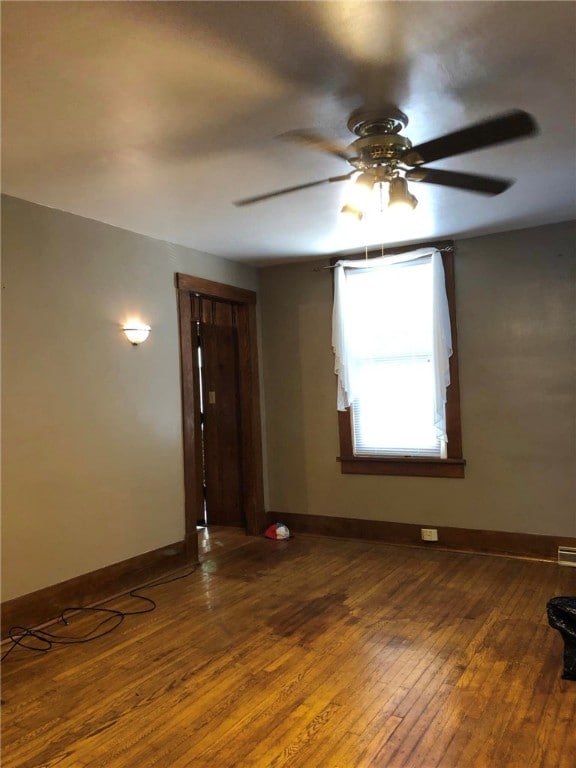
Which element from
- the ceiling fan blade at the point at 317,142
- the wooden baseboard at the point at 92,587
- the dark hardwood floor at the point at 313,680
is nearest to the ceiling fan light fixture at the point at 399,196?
the ceiling fan blade at the point at 317,142

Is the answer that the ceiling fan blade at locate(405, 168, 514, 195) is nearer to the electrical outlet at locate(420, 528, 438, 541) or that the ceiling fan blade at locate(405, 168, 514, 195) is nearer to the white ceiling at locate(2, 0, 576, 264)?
the white ceiling at locate(2, 0, 576, 264)

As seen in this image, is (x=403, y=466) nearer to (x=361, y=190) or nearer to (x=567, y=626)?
(x=567, y=626)

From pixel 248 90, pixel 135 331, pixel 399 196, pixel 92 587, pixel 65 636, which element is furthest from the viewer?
pixel 135 331

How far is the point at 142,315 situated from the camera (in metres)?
4.36

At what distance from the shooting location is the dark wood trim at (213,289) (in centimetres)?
471

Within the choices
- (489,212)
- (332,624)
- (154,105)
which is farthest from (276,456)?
(154,105)

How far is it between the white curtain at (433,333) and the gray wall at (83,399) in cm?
142

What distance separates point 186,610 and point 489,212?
3.37 metres

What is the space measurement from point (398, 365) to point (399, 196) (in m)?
2.55

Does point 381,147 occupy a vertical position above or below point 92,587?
above

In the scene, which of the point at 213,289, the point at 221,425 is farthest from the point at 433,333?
the point at 221,425

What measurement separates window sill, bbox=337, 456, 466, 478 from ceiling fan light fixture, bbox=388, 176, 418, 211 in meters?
2.73

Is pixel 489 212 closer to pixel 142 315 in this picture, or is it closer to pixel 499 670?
pixel 142 315

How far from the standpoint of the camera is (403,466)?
501 cm
